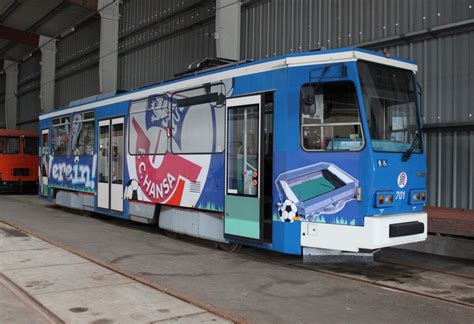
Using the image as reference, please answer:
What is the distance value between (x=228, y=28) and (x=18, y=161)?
12532 millimetres

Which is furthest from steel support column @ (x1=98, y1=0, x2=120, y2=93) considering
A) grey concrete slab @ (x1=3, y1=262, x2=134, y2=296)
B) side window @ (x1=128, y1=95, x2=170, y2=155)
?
grey concrete slab @ (x1=3, y1=262, x2=134, y2=296)

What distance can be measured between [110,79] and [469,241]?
17.6 metres

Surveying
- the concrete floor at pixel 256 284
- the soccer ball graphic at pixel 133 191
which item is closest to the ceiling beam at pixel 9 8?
the soccer ball graphic at pixel 133 191

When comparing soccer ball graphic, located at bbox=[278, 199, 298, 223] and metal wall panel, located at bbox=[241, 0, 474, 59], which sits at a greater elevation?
metal wall panel, located at bbox=[241, 0, 474, 59]

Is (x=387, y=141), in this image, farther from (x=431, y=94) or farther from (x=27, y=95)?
(x=27, y=95)

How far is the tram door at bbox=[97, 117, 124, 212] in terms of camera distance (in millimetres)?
11562

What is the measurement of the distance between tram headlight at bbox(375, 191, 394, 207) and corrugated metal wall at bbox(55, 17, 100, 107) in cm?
2050

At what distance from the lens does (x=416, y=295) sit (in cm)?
609

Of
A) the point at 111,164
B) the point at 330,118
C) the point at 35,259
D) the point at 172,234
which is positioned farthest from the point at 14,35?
the point at 330,118

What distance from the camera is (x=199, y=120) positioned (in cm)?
887

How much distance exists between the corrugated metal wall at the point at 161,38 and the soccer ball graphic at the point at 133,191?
23.0ft

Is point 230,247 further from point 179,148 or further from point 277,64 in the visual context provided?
point 277,64

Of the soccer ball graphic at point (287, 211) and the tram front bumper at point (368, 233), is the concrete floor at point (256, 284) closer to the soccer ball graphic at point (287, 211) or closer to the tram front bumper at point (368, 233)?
the tram front bumper at point (368, 233)

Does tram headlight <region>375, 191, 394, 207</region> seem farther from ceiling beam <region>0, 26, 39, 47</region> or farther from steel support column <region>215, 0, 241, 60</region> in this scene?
ceiling beam <region>0, 26, 39, 47</region>
